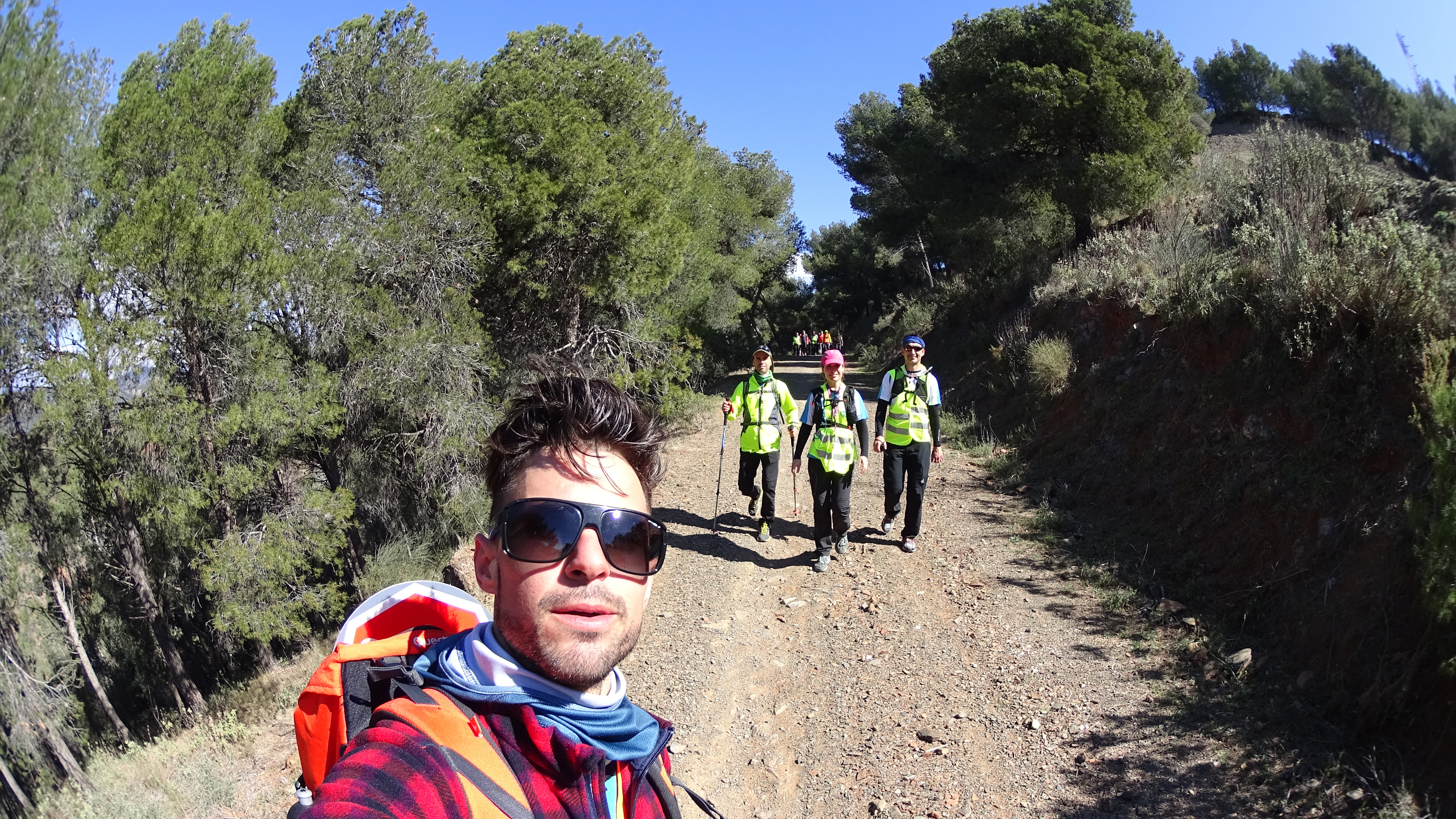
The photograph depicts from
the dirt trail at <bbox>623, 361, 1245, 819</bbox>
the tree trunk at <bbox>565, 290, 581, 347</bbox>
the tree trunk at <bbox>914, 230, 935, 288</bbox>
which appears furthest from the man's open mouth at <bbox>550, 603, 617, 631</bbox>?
the tree trunk at <bbox>914, 230, 935, 288</bbox>

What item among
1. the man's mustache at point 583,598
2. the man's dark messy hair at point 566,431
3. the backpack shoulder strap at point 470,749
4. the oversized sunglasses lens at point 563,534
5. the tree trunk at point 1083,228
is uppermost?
the tree trunk at point 1083,228

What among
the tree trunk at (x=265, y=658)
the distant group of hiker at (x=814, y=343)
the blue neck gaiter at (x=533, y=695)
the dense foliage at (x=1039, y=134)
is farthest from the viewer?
the distant group of hiker at (x=814, y=343)

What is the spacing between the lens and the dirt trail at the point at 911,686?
4625 mm

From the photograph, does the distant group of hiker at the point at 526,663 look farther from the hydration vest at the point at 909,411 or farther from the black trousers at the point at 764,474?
the black trousers at the point at 764,474

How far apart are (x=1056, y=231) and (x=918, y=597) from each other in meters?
12.0

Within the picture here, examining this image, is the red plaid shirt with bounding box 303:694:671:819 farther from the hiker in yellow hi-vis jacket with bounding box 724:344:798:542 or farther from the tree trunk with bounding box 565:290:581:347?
the tree trunk with bounding box 565:290:581:347

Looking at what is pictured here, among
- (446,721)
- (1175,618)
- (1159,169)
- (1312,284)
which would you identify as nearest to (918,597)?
(1175,618)

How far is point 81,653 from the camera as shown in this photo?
13734mm

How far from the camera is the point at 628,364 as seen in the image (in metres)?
14.9

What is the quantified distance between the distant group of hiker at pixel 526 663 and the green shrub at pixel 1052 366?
1074 cm

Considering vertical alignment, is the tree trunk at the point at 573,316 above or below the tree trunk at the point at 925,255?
below

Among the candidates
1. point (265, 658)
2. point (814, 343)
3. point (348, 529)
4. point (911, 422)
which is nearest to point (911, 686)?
point (911, 422)

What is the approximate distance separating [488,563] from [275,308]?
40.2 feet

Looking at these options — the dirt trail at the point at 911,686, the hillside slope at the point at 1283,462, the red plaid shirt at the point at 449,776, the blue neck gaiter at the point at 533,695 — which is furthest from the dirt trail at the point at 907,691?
the red plaid shirt at the point at 449,776
